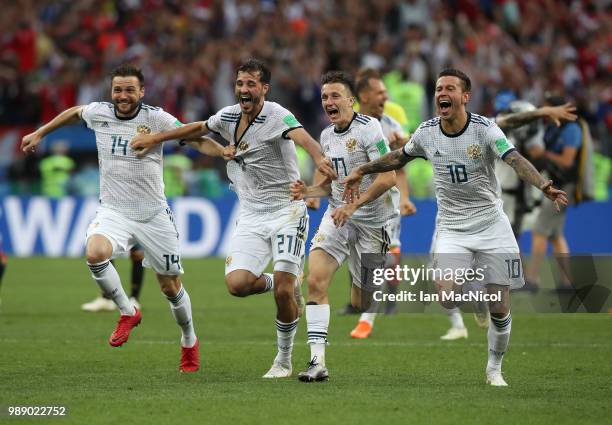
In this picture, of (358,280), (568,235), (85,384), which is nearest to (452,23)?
(568,235)

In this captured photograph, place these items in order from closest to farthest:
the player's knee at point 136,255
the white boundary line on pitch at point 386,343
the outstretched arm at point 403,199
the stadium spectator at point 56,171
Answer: the white boundary line on pitch at point 386,343, the outstretched arm at point 403,199, the player's knee at point 136,255, the stadium spectator at point 56,171

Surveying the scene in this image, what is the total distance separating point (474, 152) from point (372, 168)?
84 centimetres

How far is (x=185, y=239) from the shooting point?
75.5 ft

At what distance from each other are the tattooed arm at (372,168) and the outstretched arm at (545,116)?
146 cm

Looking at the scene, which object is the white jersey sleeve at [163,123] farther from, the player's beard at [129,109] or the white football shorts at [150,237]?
the white football shorts at [150,237]

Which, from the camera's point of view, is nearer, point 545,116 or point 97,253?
point 97,253

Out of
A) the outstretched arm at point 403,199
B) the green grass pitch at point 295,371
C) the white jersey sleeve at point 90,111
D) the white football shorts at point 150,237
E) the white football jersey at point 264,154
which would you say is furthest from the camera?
the outstretched arm at point 403,199

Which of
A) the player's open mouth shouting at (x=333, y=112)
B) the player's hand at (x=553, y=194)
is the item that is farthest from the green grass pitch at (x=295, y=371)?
the player's open mouth shouting at (x=333, y=112)

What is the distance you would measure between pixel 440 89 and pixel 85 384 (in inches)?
139

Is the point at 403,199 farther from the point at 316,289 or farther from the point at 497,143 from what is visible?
the point at 497,143

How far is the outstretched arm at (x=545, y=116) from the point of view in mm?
10312

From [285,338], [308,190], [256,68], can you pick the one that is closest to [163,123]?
[256,68]

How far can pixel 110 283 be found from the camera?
1029cm

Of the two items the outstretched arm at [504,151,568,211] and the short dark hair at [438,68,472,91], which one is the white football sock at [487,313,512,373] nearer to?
the outstretched arm at [504,151,568,211]
